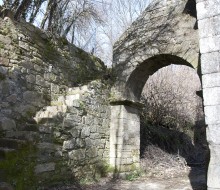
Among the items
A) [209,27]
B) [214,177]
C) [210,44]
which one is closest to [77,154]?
[214,177]

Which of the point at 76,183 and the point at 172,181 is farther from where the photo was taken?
the point at 172,181

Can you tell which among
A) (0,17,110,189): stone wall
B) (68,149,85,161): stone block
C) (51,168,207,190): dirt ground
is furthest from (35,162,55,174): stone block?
(68,149,85,161): stone block

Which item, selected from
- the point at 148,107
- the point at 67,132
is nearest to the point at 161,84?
the point at 148,107

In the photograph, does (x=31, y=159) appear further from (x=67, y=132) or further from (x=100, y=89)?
(x=100, y=89)

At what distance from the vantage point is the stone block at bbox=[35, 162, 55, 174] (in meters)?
4.60

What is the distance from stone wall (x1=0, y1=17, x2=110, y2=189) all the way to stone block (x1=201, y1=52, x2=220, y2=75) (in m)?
2.79

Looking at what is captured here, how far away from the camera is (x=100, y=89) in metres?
6.95

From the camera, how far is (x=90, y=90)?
6555mm

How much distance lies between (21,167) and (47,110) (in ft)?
5.67

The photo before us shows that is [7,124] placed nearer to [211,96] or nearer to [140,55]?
[211,96]

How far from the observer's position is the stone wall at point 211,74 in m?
3.88

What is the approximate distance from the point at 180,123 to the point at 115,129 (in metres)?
5.53

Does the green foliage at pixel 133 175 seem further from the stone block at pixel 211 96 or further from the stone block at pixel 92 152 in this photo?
the stone block at pixel 211 96

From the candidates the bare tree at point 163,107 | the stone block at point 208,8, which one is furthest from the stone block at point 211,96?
the bare tree at point 163,107
